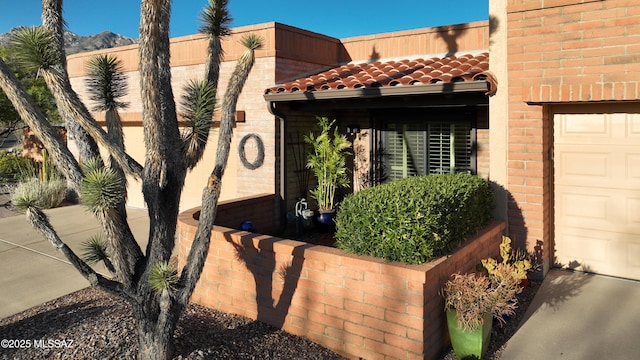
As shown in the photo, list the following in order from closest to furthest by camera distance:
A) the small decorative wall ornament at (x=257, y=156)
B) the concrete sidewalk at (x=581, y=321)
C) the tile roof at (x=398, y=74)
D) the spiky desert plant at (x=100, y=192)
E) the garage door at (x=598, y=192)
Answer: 1. the spiky desert plant at (x=100, y=192)
2. the concrete sidewalk at (x=581, y=321)
3. the garage door at (x=598, y=192)
4. the tile roof at (x=398, y=74)
5. the small decorative wall ornament at (x=257, y=156)

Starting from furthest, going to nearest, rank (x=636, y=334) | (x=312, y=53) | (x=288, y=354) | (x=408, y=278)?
(x=312, y=53) < (x=636, y=334) < (x=288, y=354) < (x=408, y=278)

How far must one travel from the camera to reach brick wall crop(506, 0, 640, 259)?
224 inches

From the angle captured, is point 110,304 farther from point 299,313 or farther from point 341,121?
point 341,121

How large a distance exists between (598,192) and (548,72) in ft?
5.62

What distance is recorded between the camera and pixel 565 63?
19.9 ft

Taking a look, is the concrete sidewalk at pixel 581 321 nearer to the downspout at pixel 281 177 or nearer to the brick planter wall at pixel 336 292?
the brick planter wall at pixel 336 292

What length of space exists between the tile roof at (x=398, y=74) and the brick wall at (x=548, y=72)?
54 cm

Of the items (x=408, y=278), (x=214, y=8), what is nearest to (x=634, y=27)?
(x=408, y=278)

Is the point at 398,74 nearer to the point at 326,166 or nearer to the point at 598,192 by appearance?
the point at 326,166

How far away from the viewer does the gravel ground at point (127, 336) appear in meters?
4.32

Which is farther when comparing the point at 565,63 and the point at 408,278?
the point at 565,63

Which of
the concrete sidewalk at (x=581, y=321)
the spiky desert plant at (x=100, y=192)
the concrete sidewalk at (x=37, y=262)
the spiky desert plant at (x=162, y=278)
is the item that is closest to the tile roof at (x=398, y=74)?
the concrete sidewalk at (x=581, y=321)

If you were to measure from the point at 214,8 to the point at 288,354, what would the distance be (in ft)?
10.6

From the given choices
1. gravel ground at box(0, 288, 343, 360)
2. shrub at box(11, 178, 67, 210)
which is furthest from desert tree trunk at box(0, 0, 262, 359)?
shrub at box(11, 178, 67, 210)
